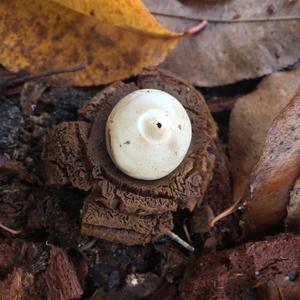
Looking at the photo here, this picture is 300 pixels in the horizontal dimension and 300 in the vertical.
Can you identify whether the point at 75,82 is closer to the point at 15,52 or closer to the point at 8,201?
the point at 15,52

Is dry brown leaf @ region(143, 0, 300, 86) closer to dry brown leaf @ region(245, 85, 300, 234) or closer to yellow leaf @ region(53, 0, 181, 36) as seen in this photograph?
yellow leaf @ region(53, 0, 181, 36)

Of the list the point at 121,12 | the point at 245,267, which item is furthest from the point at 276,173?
the point at 121,12

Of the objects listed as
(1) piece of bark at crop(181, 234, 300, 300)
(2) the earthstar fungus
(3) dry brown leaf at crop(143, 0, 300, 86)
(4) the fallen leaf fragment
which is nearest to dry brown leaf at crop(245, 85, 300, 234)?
(4) the fallen leaf fragment

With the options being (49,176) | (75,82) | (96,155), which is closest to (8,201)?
(49,176)

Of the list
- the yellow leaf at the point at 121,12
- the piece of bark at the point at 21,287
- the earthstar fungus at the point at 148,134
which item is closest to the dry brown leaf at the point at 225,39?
the yellow leaf at the point at 121,12

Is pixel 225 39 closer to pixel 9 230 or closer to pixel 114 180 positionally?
pixel 114 180

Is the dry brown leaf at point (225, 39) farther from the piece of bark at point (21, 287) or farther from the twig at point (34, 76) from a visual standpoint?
the piece of bark at point (21, 287)

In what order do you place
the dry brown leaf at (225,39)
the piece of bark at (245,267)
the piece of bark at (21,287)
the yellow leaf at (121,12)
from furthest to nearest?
the dry brown leaf at (225,39), the yellow leaf at (121,12), the piece of bark at (245,267), the piece of bark at (21,287)
